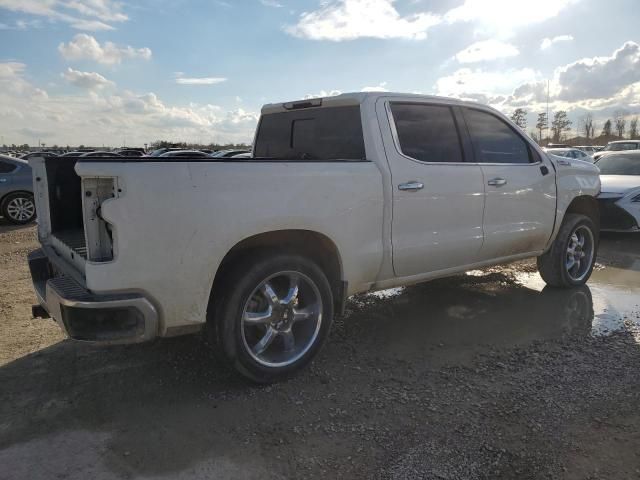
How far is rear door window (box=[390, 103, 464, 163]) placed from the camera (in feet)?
13.7

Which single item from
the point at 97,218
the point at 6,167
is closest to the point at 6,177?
the point at 6,167

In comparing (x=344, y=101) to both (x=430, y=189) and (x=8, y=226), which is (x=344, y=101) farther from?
(x=8, y=226)

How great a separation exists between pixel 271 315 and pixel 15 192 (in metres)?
10.4

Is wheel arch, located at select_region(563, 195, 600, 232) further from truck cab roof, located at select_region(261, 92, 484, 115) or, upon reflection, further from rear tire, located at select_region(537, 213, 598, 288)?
truck cab roof, located at select_region(261, 92, 484, 115)

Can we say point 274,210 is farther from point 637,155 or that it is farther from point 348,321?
point 637,155

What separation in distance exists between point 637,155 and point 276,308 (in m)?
9.71

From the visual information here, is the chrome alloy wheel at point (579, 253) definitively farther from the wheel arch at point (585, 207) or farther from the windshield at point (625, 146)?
the windshield at point (625, 146)

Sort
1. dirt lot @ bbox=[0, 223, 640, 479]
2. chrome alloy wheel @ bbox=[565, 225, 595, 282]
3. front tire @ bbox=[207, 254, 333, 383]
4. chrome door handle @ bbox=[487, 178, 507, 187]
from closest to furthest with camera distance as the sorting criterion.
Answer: dirt lot @ bbox=[0, 223, 640, 479], front tire @ bbox=[207, 254, 333, 383], chrome door handle @ bbox=[487, 178, 507, 187], chrome alloy wheel @ bbox=[565, 225, 595, 282]

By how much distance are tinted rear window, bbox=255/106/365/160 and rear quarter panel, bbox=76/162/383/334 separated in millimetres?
627

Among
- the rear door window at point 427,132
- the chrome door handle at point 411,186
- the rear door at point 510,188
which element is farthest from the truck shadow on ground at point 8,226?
the rear door at point 510,188

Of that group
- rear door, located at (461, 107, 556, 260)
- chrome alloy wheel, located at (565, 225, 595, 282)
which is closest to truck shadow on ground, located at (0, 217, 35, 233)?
rear door, located at (461, 107, 556, 260)

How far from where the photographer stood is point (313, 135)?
4.58m

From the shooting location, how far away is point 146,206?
9.32 feet

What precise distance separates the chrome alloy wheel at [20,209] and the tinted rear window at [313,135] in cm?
861
